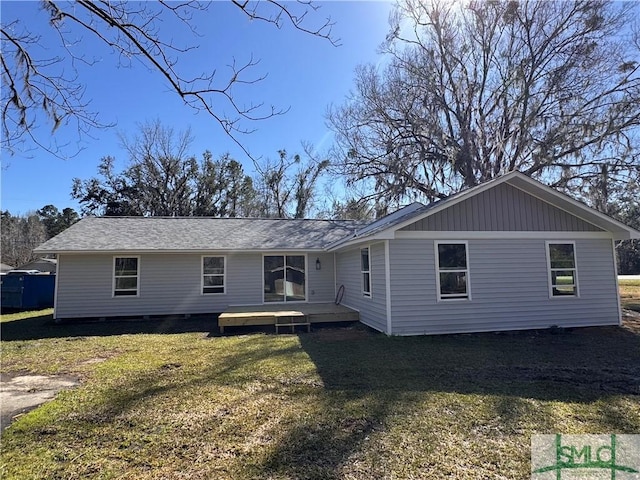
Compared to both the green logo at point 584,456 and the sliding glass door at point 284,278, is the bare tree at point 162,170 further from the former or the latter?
the green logo at point 584,456

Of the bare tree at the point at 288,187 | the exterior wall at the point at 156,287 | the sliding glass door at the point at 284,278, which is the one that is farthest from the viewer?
the bare tree at the point at 288,187

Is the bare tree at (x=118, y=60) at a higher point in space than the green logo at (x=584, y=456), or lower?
higher

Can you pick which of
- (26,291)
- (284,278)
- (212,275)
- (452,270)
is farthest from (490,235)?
(26,291)

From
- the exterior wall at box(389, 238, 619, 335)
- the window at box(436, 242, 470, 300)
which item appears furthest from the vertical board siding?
the window at box(436, 242, 470, 300)

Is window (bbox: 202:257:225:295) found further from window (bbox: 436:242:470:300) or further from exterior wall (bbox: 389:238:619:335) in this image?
window (bbox: 436:242:470:300)

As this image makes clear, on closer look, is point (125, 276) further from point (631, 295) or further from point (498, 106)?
point (631, 295)

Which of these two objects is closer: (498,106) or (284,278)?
(284,278)

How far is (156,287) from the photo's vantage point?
12.5 meters

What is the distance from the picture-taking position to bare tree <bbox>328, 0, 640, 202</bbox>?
15180 millimetres

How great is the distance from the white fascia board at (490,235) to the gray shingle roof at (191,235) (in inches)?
200

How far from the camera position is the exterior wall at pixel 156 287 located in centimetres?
1220

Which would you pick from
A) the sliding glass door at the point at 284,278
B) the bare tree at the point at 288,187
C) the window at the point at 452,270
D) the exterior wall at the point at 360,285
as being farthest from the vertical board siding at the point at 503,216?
the bare tree at the point at 288,187

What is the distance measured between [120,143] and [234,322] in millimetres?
20705

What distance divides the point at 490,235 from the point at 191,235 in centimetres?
983
